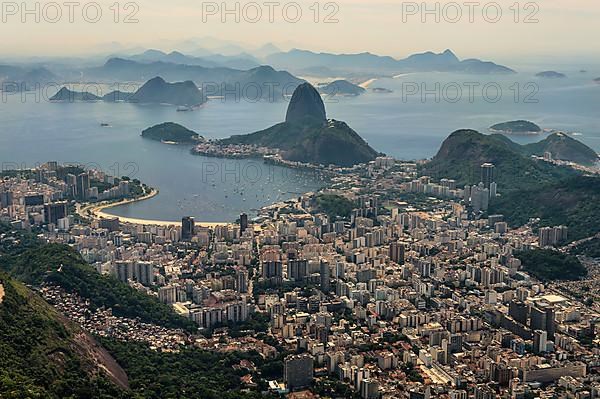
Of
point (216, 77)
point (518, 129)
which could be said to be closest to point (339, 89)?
point (216, 77)

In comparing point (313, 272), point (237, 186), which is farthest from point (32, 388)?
point (237, 186)

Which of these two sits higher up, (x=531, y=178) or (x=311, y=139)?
(x=311, y=139)

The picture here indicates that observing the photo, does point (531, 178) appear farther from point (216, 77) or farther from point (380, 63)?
point (380, 63)

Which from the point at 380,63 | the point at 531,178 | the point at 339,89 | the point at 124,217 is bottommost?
the point at 124,217

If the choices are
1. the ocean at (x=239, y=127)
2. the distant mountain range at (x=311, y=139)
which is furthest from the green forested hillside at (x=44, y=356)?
the distant mountain range at (x=311, y=139)

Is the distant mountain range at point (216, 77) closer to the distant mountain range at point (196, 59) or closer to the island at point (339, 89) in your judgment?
the island at point (339, 89)

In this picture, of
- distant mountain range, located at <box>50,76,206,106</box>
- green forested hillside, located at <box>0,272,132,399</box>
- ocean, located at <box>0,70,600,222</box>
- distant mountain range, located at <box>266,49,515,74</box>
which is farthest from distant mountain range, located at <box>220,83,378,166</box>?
A: distant mountain range, located at <box>266,49,515,74</box>

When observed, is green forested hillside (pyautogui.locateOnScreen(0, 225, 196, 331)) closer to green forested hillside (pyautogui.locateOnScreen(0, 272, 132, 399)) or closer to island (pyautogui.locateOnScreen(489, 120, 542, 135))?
green forested hillside (pyautogui.locateOnScreen(0, 272, 132, 399))
